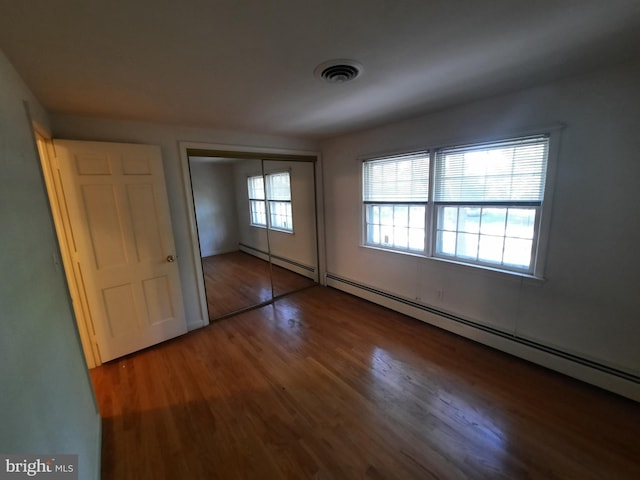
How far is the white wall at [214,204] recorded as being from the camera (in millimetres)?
4973

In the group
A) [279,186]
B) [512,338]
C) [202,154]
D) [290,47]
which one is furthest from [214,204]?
[512,338]

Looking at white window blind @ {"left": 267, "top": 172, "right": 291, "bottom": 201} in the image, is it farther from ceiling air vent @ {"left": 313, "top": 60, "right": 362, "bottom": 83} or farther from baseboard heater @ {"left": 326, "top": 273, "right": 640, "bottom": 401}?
ceiling air vent @ {"left": 313, "top": 60, "right": 362, "bottom": 83}

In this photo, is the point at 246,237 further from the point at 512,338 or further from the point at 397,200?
the point at 512,338

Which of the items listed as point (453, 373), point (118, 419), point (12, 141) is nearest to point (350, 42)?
point (12, 141)

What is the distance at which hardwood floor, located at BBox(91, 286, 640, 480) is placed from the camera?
59.9 inches

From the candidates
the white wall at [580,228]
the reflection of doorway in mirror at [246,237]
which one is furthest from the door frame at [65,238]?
the white wall at [580,228]

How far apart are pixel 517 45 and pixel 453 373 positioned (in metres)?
2.35

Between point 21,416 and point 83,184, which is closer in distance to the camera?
point 21,416

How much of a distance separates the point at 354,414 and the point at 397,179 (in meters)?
2.42

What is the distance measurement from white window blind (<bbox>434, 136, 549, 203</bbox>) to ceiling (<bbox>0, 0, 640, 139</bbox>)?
0.46 metres

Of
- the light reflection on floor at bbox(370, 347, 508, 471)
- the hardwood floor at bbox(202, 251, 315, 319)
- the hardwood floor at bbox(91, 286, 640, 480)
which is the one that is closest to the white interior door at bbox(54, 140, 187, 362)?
the hardwood floor at bbox(91, 286, 640, 480)

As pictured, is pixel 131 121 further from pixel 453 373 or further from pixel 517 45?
pixel 453 373

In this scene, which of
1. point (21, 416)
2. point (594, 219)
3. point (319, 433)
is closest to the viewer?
point (21, 416)

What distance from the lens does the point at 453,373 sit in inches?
87.6
